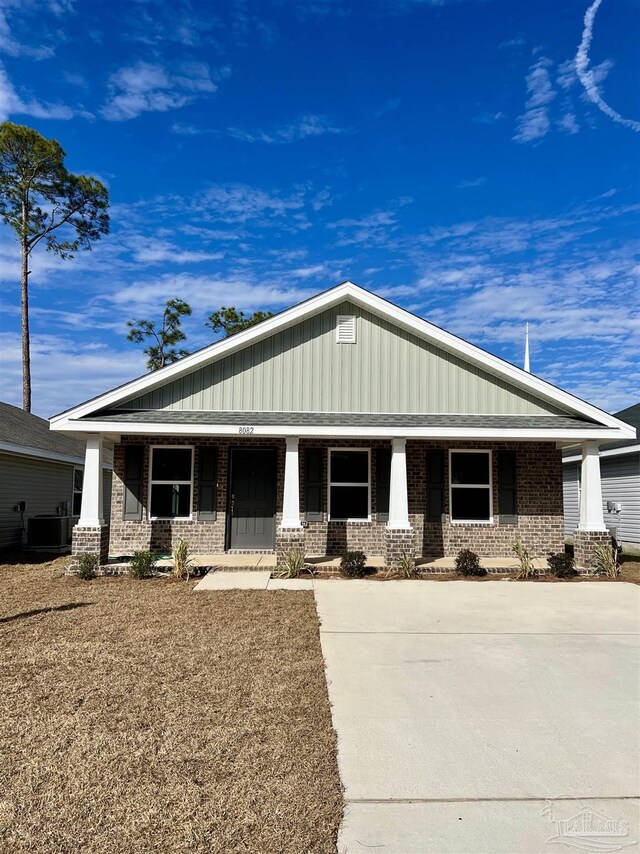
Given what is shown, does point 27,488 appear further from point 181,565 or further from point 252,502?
point 181,565

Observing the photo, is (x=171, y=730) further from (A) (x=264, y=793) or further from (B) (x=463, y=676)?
(B) (x=463, y=676)

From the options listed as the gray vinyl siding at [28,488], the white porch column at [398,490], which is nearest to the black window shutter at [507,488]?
the white porch column at [398,490]

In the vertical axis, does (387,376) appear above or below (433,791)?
above

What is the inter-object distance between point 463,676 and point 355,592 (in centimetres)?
393

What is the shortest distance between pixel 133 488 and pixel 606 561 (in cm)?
936

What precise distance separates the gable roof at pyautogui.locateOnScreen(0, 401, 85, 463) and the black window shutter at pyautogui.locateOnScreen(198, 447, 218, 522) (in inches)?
176

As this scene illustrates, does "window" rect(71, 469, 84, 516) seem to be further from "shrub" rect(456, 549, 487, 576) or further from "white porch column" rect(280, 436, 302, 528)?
"shrub" rect(456, 549, 487, 576)

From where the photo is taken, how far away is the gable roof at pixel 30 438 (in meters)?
13.9

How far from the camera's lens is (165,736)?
4.08 metres

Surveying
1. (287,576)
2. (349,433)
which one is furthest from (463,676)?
(349,433)

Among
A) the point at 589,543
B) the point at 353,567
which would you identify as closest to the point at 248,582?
the point at 353,567

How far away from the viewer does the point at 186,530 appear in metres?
12.5

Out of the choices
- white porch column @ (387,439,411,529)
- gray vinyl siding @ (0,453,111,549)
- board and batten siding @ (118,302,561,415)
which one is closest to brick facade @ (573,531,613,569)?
board and batten siding @ (118,302,561,415)

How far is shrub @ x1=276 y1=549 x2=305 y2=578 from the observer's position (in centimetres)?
1038
